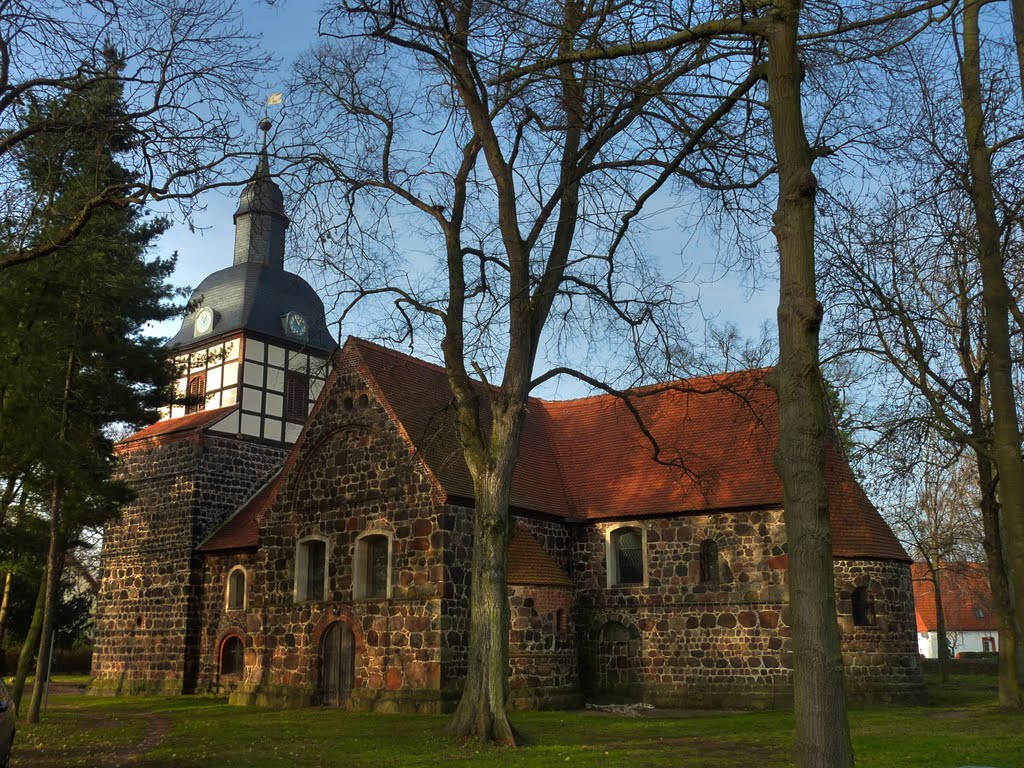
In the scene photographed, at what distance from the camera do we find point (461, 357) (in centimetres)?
1391

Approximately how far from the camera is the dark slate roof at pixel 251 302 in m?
29.1

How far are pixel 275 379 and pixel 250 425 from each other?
5.40 feet

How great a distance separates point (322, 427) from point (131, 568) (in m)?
11.4

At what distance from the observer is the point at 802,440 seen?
617cm

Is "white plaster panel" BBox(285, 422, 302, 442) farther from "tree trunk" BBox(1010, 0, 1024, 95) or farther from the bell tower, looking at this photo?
"tree trunk" BBox(1010, 0, 1024, 95)

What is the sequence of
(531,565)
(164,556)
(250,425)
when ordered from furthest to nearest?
1. (250,425)
2. (164,556)
3. (531,565)

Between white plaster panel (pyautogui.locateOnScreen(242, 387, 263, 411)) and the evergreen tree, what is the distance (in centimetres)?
621

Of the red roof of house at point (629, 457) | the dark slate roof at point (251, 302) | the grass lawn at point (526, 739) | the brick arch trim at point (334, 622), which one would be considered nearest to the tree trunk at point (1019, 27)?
the grass lawn at point (526, 739)

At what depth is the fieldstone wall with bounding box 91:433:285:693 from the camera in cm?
2680

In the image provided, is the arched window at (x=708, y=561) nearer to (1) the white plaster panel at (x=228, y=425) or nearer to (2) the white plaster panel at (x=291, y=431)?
(2) the white plaster panel at (x=291, y=431)

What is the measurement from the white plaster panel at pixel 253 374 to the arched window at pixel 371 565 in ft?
32.9

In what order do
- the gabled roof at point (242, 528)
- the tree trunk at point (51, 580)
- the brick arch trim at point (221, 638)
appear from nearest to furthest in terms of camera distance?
the tree trunk at point (51, 580) → the brick arch trim at point (221, 638) → the gabled roof at point (242, 528)

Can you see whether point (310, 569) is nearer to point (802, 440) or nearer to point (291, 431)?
point (291, 431)

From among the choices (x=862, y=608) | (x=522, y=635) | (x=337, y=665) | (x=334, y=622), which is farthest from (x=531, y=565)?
(x=862, y=608)
